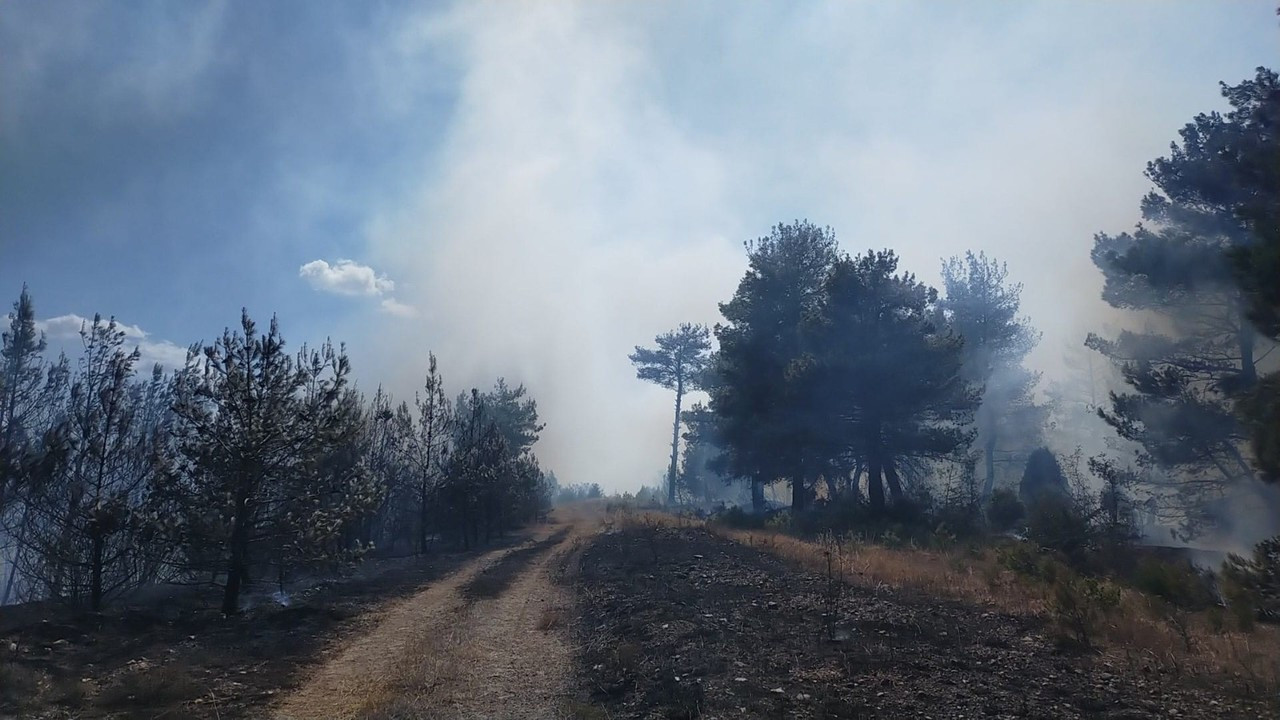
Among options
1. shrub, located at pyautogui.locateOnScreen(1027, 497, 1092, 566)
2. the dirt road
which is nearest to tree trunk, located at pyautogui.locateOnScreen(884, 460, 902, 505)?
shrub, located at pyautogui.locateOnScreen(1027, 497, 1092, 566)

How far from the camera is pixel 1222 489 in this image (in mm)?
20391

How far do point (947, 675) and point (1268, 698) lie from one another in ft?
8.22

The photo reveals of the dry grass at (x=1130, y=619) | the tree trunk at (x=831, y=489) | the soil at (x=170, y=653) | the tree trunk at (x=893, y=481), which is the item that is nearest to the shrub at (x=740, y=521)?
the tree trunk at (x=831, y=489)

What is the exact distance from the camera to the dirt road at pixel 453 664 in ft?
24.0

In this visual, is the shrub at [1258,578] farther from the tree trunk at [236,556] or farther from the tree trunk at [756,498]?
the tree trunk at [756,498]

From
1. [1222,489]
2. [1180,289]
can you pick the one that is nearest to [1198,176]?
[1180,289]

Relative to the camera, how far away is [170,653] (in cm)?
987

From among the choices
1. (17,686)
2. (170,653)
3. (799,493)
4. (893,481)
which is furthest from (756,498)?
(17,686)

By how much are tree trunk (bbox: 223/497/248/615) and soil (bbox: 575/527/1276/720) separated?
6.63 meters

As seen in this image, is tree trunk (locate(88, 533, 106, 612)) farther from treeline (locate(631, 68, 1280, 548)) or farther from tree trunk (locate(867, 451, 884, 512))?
tree trunk (locate(867, 451, 884, 512))

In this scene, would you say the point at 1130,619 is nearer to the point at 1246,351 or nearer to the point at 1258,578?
the point at 1258,578

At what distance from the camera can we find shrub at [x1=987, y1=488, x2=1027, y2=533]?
81.0 feet

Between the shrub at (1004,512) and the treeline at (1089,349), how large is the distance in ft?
0.28

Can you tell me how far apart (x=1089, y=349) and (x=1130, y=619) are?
25.8m
